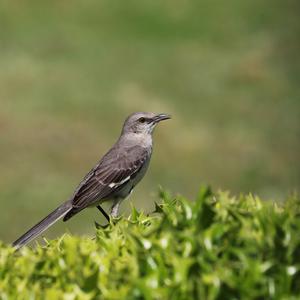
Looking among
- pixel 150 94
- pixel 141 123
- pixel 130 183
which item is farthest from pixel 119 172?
pixel 150 94

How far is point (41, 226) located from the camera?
1103 centimetres

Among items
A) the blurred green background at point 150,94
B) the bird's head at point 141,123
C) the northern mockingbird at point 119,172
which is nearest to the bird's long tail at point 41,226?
the northern mockingbird at point 119,172

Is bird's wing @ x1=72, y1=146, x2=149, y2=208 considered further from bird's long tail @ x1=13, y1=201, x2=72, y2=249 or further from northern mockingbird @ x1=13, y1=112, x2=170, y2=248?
bird's long tail @ x1=13, y1=201, x2=72, y2=249

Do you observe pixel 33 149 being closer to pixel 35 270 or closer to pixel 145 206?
pixel 145 206

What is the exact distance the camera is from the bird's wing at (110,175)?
40.6 feet

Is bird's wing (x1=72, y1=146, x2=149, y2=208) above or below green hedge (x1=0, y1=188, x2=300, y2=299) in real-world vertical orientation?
above

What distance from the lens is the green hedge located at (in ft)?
17.6

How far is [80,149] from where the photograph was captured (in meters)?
→ 24.7

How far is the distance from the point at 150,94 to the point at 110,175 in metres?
16.0

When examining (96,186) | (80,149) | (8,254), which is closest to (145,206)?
(80,149)

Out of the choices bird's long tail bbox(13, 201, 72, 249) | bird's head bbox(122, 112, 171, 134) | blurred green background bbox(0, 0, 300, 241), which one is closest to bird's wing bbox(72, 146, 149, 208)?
bird's long tail bbox(13, 201, 72, 249)

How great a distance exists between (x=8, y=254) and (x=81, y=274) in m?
0.89

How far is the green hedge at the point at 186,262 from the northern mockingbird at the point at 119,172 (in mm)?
5617

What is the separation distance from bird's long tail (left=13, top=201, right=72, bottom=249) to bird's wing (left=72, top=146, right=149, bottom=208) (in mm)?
148
